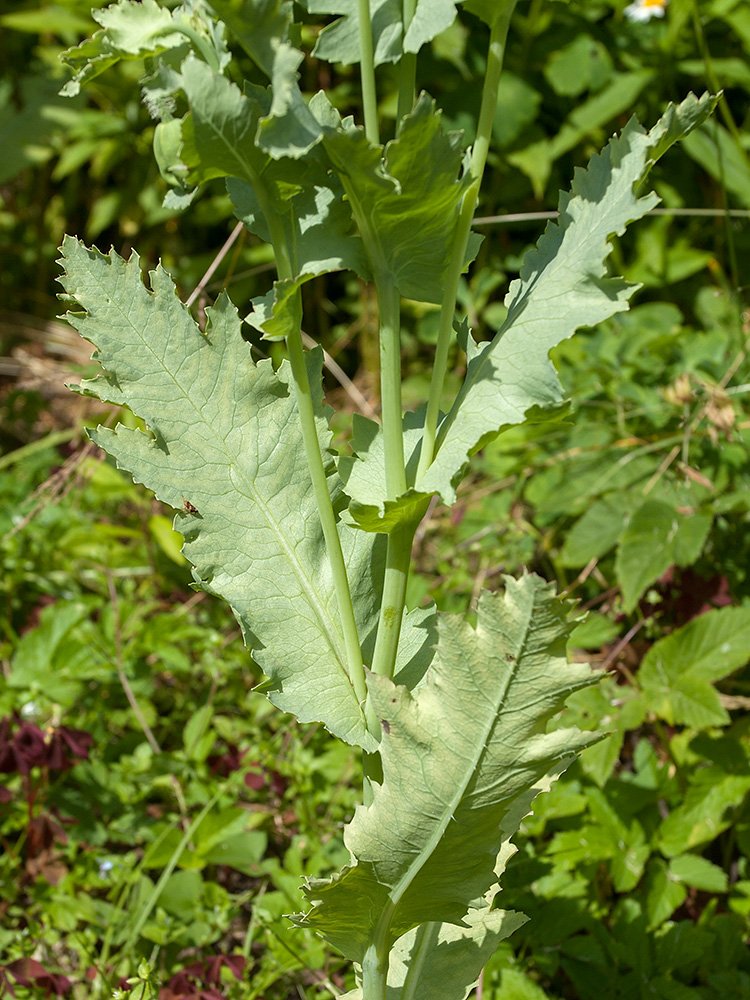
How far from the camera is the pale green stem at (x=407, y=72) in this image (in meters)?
0.88

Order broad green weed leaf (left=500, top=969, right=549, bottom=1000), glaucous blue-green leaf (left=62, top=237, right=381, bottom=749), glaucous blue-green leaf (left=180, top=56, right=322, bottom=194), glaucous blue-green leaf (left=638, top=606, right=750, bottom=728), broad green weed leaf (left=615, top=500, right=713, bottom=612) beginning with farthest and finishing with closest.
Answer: broad green weed leaf (left=615, top=500, right=713, bottom=612)
glaucous blue-green leaf (left=638, top=606, right=750, bottom=728)
broad green weed leaf (left=500, top=969, right=549, bottom=1000)
glaucous blue-green leaf (left=62, top=237, right=381, bottom=749)
glaucous blue-green leaf (left=180, top=56, right=322, bottom=194)

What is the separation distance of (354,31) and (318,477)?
449mm

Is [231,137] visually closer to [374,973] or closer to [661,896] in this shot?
[374,973]

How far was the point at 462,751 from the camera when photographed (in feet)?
2.90

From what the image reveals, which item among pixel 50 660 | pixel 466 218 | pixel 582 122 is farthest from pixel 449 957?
pixel 582 122

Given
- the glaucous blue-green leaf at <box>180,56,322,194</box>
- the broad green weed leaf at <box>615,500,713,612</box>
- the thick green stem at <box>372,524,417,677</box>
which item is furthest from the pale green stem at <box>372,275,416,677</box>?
the broad green weed leaf at <box>615,500,713,612</box>

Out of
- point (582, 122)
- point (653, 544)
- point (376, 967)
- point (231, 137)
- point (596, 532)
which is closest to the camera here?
point (231, 137)

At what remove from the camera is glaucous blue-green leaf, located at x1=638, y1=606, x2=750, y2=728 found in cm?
155

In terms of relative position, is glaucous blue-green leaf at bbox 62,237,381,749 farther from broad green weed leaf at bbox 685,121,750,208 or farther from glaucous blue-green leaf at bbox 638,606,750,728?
broad green weed leaf at bbox 685,121,750,208

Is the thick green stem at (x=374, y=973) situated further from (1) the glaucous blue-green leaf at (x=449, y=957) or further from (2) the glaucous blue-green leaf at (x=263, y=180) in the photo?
(2) the glaucous blue-green leaf at (x=263, y=180)

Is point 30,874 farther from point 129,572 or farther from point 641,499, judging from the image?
point 641,499

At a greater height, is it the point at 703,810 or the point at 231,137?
the point at 231,137

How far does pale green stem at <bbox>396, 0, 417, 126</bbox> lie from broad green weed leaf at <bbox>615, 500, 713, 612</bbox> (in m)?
1.12

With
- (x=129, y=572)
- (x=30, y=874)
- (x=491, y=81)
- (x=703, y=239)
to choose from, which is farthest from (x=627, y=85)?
(x=30, y=874)
